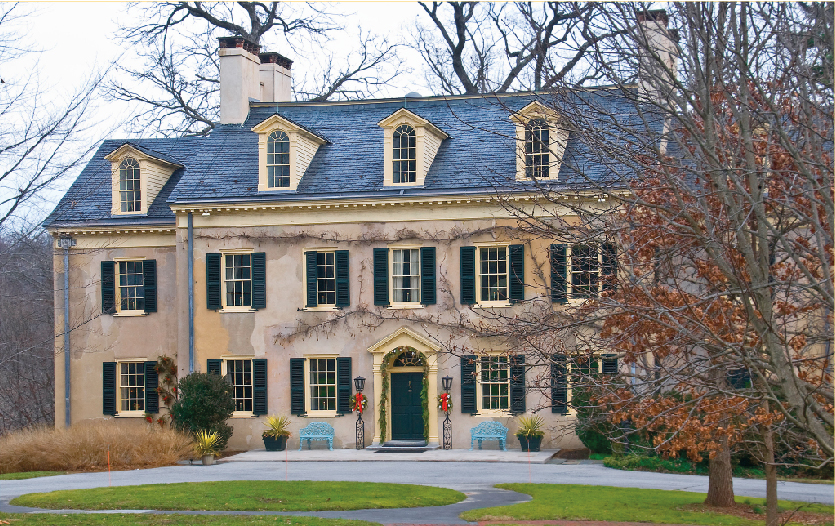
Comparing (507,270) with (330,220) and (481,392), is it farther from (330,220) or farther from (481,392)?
(330,220)

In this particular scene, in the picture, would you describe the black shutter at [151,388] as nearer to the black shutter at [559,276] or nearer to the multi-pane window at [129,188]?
the multi-pane window at [129,188]

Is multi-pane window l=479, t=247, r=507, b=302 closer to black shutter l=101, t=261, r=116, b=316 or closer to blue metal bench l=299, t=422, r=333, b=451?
blue metal bench l=299, t=422, r=333, b=451

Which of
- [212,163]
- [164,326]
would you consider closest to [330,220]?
[212,163]

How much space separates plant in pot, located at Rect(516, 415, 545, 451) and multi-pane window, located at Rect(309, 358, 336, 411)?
209 inches

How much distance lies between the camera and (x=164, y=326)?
28.4m

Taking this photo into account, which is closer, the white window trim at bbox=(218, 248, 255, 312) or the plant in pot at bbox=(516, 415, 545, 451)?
the plant in pot at bbox=(516, 415, 545, 451)

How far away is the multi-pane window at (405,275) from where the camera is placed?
2645 cm

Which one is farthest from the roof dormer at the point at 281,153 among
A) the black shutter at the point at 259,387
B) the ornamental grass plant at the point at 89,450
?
the ornamental grass plant at the point at 89,450

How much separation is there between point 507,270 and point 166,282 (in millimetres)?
10205

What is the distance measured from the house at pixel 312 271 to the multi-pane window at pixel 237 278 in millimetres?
41

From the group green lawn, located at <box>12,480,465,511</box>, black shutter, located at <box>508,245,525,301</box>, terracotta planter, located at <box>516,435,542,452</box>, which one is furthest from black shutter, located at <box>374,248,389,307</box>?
green lawn, located at <box>12,480,465,511</box>

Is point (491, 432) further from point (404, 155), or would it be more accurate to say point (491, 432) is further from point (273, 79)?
point (273, 79)

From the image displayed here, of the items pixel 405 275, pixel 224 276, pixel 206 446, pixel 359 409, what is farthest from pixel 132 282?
pixel 405 275

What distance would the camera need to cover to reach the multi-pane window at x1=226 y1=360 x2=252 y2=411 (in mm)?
27016
